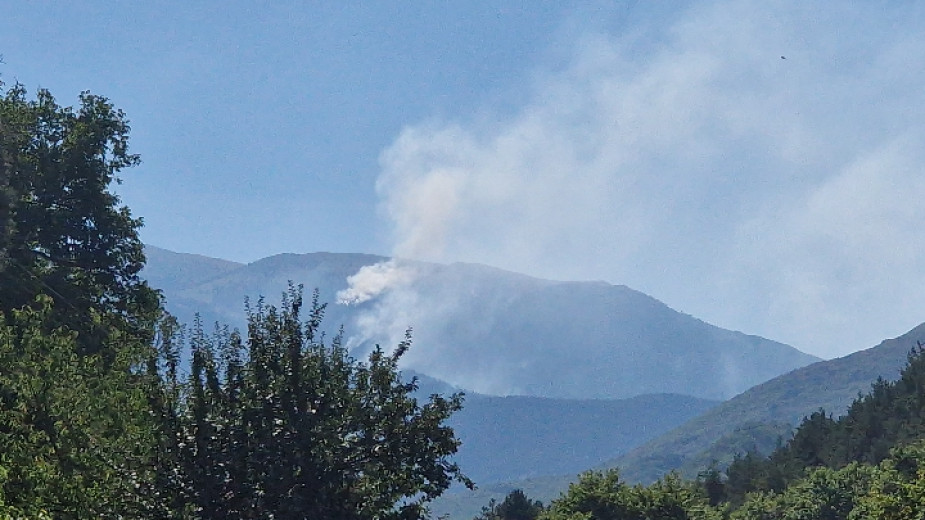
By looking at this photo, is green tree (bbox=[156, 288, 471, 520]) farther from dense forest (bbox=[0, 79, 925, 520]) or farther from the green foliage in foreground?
the green foliage in foreground

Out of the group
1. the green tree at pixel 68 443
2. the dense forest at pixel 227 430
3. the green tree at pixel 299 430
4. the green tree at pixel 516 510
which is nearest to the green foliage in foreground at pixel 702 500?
the green tree at pixel 516 510

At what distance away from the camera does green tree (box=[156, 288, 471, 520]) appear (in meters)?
17.9

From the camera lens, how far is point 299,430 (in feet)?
60.5

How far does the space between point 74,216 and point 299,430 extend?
26.9 m

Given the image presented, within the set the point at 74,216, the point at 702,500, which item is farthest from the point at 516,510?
the point at 74,216

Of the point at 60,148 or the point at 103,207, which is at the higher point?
the point at 60,148

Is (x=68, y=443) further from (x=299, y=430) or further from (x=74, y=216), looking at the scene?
(x=74, y=216)

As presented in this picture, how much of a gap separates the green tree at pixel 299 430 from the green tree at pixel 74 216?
56.9 feet

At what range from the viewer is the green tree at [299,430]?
17875mm

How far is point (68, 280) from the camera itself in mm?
39031

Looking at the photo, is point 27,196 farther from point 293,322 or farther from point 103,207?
point 293,322

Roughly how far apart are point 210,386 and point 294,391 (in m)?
1.62

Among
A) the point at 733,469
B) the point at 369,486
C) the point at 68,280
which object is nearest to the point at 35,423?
the point at 369,486

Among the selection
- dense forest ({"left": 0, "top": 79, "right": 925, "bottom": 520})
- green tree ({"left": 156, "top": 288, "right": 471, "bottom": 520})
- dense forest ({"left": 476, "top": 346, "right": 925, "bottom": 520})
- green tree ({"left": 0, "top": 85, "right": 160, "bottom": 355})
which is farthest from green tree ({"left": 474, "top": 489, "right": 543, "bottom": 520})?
green tree ({"left": 156, "top": 288, "right": 471, "bottom": 520})
